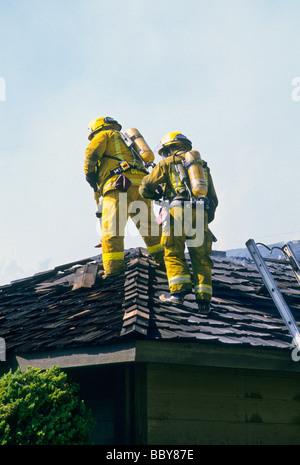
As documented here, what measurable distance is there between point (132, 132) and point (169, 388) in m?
3.58

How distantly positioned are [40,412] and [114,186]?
10.5 feet

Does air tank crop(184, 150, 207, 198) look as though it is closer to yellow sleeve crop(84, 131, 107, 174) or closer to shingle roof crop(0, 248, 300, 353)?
shingle roof crop(0, 248, 300, 353)

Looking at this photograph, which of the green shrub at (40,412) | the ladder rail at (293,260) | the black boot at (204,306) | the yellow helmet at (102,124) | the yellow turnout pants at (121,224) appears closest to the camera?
the green shrub at (40,412)

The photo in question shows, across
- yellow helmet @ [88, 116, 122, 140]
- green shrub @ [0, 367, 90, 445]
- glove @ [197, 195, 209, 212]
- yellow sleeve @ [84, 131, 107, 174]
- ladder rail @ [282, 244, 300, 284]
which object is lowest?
green shrub @ [0, 367, 90, 445]

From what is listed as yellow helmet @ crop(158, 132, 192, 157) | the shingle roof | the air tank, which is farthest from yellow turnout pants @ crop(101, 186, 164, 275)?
the air tank

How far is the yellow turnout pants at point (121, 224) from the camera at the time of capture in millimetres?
6512

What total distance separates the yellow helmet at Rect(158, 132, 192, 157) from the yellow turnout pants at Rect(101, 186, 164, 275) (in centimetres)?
67

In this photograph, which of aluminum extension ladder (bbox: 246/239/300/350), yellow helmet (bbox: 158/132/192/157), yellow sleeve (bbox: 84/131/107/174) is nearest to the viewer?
aluminum extension ladder (bbox: 246/239/300/350)

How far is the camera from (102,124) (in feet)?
23.7

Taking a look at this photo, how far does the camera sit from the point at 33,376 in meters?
4.49

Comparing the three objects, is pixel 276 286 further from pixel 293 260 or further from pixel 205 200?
pixel 205 200

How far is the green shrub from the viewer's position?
163 inches

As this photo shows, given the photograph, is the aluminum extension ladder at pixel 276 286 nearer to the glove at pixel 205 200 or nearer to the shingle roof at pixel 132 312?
the shingle roof at pixel 132 312

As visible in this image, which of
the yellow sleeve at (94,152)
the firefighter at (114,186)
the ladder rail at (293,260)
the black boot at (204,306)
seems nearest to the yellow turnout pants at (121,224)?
the firefighter at (114,186)
